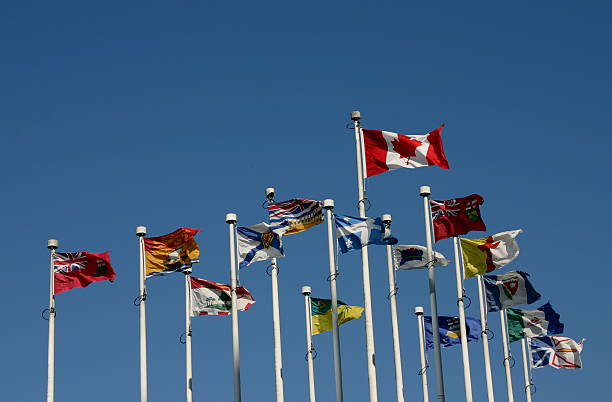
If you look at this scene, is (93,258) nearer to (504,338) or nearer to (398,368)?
(398,368)

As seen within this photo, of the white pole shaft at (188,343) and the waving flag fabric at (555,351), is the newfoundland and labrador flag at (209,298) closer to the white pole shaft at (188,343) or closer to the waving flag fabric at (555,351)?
the white pole shaft at (188,343)

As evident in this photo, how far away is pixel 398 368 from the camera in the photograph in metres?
45.9

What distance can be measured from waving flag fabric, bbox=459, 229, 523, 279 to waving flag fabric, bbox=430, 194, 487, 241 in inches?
59.2

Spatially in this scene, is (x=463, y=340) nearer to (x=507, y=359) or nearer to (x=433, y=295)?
(x=433, y=295)

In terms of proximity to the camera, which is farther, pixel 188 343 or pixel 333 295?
pixel 188 343

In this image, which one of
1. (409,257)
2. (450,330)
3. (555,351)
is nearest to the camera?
(409,257)

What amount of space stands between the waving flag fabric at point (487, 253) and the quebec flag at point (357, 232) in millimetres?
5499

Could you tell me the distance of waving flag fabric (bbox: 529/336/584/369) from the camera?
5622cm

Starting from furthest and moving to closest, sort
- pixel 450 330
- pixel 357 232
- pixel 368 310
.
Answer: pixel 450 330
pixel 357 232
pixel 368 310

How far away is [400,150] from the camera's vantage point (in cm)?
4344

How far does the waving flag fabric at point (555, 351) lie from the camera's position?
56.2 metres

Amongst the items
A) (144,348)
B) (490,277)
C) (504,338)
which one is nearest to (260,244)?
(144,348)

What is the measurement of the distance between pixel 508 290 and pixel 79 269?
53.5 ft

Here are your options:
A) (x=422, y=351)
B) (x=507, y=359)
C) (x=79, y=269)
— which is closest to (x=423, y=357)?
(x=422, y=351)
